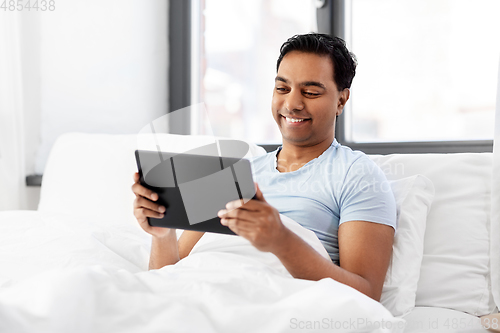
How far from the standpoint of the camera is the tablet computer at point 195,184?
2.54 feet

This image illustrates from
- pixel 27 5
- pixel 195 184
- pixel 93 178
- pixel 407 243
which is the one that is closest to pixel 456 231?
pixel 407 243

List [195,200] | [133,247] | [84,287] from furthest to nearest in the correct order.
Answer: [133,247], [195,200], [84,287]

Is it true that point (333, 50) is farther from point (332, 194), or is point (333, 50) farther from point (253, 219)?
point (253, 219)

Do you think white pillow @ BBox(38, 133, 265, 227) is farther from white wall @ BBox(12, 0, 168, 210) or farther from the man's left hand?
the man's left hand

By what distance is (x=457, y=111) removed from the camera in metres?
1.61

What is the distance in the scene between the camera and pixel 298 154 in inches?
47.2

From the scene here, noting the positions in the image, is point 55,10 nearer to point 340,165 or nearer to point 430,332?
point 340,165

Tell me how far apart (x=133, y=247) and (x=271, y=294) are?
55 cm

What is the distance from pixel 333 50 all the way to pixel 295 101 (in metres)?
0.17

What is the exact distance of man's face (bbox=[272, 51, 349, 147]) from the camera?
1.12 metres

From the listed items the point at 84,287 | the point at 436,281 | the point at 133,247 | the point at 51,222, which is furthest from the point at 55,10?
the point at 436,281

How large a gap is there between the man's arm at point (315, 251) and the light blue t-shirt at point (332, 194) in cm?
4

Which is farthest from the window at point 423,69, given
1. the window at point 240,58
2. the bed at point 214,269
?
the bed at point 214,269

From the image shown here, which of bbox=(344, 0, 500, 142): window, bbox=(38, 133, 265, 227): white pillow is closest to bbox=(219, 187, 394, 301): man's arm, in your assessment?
bbox=(38, 133, 265, 227): white pillow
